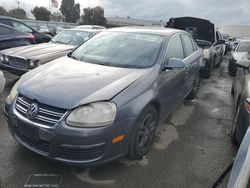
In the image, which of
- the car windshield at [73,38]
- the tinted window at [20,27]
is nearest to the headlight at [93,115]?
the car windshield at [73,38]

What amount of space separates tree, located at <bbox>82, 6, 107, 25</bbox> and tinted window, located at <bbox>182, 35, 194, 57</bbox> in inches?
2084

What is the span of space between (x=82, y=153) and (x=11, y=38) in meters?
5.86

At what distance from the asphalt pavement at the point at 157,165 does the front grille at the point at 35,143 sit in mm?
356

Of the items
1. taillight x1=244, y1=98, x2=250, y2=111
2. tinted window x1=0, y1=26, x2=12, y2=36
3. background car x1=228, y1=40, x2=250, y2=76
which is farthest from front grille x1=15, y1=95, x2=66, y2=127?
background car x1=228, y1=40, x2=250, y2=76

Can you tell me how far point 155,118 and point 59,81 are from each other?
4.34ft

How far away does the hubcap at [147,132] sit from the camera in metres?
3.11

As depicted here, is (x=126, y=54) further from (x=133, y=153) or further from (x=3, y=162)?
(x=3, y=162)

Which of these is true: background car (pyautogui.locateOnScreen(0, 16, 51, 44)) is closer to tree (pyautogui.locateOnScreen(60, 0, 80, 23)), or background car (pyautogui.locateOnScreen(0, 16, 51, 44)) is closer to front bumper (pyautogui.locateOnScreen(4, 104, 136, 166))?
front bumper (pyautogui.locateOnScreen(4, 104, 136, 166))

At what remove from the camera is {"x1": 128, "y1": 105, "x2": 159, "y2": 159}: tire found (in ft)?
9.55

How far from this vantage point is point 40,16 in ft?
187

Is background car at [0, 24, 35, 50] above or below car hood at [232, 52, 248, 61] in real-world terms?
above

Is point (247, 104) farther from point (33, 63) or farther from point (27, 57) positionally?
point (27, 57)

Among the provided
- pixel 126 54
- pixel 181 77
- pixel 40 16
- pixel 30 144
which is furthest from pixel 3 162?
pixel 40 16

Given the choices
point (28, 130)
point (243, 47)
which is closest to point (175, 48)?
point (28, 130)
